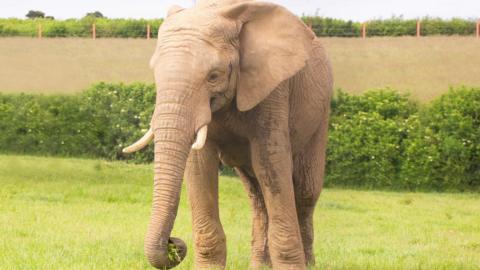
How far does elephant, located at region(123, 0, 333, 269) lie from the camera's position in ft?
20.2

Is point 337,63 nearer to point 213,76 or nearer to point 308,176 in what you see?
point 308,176

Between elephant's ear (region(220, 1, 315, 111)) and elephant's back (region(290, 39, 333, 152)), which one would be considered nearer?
elephant's ear (region(220, 1, 315, 111))

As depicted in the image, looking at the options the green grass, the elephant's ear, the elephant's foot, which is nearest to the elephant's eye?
the elephant's ear

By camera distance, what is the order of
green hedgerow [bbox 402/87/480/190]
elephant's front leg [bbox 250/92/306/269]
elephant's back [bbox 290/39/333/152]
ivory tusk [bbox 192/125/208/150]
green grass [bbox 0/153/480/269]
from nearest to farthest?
ivory tusk [bbox 192/125/208/150] → elephant's front leg [bbox 250/92/306/269] → elephant's back [bbox 290/39/333/152] → green grass [bbox 0/153/480/269] → green hedgerow [bbox 402/87/480/190]

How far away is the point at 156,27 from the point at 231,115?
27759mm

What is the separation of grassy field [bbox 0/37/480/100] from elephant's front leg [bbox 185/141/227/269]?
20275mm

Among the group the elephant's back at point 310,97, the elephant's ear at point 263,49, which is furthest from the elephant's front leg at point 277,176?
the elephant's back at point 310,97

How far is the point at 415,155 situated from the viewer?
24312mm

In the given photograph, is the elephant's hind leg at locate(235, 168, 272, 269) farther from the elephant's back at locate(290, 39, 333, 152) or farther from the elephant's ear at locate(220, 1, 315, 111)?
the elephant's ear at locate(220, 1, 315, 111)

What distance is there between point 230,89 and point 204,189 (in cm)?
110

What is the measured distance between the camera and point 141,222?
14047mm

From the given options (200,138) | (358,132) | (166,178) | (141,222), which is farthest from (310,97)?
(358,132)

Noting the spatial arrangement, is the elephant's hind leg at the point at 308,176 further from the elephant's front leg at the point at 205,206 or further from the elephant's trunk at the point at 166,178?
the elephant's trunk at the point at 166,178

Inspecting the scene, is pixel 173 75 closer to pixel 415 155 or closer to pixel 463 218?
pixel 463 218
